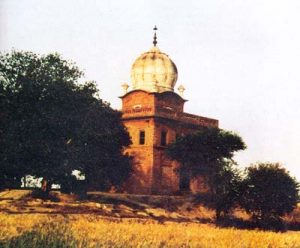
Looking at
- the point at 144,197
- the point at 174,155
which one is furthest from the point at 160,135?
the point at 144,197

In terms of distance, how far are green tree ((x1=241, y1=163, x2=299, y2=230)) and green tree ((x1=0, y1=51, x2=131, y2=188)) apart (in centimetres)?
1171

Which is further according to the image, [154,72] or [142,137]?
[154,72]

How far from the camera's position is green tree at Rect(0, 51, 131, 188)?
33562 mm

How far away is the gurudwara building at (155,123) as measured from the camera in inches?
1911

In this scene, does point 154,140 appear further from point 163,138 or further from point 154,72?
point 154,72

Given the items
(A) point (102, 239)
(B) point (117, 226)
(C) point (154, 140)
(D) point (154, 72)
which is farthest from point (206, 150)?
(A) point (102, 239)

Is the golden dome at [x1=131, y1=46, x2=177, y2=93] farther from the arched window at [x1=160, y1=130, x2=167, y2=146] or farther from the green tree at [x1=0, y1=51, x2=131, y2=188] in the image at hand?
the green tree at [x1=0, y1=51, x2=131, y2=188]

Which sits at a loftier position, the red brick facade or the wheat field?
the red brick facade

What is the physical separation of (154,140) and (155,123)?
5.38 feet

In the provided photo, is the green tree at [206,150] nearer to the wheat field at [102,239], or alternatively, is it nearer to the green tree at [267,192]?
the green tree at [267,192]

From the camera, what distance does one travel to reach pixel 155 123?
4884 centimetres

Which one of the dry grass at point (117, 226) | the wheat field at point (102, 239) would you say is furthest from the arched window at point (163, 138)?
the wheat field at point (102, 239)

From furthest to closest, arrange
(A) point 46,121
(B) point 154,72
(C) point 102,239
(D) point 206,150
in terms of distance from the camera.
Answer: (B) point 154,72 < (D) point 206,150 < (A) point 46,121 < (C) point 102,239

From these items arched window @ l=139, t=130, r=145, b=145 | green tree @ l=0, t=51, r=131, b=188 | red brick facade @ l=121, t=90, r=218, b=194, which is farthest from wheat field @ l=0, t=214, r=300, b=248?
arched window @ l=139, t=130, r=145, b=145
